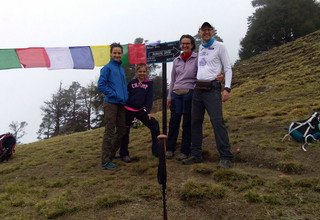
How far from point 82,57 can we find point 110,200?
5660 millimetres

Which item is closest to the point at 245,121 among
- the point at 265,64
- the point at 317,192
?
the point at 317,192

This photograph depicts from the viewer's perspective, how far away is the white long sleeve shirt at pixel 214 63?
616 cm

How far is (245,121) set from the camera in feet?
30.9

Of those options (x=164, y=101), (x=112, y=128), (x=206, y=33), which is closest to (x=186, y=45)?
(x=206, y=33)

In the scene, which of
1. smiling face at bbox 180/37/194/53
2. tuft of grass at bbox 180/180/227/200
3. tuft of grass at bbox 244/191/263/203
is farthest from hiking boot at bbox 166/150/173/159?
tuft of grass at bbox 244/191/263/203

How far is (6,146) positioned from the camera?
9914 millimetres

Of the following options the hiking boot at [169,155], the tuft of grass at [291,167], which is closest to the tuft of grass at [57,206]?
the hiking boot at [169,155]

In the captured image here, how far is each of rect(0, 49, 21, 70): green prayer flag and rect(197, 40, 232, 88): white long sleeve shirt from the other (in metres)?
6.05

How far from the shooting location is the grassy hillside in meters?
4.62

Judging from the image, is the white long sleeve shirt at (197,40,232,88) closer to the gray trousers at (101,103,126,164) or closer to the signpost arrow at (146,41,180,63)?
the signpost arrow at (146,41,180,63)

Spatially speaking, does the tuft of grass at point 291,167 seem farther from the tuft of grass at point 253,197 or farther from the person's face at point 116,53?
the person's face at point 116,53

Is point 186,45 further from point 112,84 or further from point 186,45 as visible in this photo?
point 112,84

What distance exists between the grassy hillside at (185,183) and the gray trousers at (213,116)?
1.31 feet

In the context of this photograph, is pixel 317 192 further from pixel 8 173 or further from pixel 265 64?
pixel 265 64
